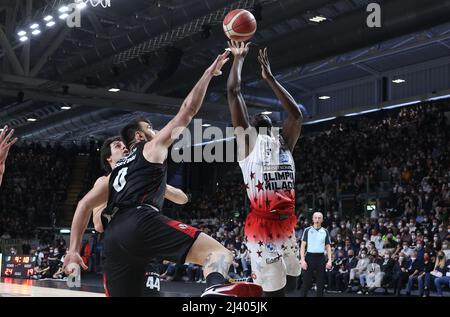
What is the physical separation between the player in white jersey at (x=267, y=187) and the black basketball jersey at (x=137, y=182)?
1321 millimetres

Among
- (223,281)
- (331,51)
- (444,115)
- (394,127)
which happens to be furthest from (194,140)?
(223,281)

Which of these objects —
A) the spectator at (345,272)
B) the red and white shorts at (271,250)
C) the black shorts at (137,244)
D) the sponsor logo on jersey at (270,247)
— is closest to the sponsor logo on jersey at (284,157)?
the red and white shorts at (271,250)

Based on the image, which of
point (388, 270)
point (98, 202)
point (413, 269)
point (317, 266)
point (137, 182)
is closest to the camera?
point (137, 182)

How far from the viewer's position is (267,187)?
614 cm

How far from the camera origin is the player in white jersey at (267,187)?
19.9 feet

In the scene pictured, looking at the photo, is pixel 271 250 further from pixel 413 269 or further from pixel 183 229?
pixel 413 269

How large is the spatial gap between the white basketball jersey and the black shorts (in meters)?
1.40

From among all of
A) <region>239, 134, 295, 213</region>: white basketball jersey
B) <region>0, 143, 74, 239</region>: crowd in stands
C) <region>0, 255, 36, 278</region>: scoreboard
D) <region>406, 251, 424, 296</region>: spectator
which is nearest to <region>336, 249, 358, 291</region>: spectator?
<region>406, 251, 424, 296</region>: spectator

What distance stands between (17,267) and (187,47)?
29.6ft

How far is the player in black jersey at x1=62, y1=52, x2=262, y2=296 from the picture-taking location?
4.74 m

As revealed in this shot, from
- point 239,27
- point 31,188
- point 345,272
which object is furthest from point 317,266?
point 31,188

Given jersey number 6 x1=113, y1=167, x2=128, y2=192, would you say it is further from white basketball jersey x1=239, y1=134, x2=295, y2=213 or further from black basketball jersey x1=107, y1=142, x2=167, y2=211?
white basketball jersey x1=239, y1=134, x2=295, y2=213

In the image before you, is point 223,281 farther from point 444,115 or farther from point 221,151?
point 221,151
